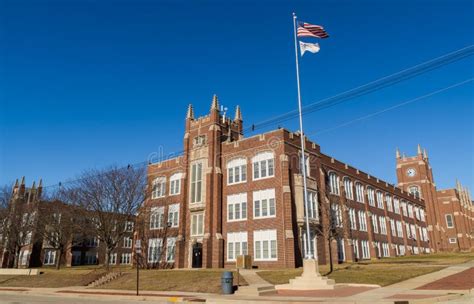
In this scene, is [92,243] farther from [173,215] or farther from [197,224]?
[197,224]

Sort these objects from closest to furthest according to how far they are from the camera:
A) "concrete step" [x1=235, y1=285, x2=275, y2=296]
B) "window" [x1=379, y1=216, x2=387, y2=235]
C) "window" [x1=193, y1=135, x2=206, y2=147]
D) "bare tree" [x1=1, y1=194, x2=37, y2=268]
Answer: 1. "concrete step" [x1=235, y1=285, x2=275, y2=296]
2. "window" [x1=193, y1=135, x2=206, y2=147]
3. "window" [x1=379, y1=216, x2=387, y2=235]
4. "bare tree" [x1=1, y1=194, x2=37, y2=268]

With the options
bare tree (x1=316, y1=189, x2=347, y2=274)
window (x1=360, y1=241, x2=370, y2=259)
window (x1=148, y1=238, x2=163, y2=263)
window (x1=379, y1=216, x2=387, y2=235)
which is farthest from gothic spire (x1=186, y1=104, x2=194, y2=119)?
window (x1=379, y1=216, x2=387, y2=235)

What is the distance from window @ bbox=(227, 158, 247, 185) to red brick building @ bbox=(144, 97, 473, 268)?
0.35 ft

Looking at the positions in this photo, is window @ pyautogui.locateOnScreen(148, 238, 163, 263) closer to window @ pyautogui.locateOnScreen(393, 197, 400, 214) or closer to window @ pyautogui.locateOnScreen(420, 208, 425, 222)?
window @ pyautogui.locateOnScreen(393, 197, 400, 214)

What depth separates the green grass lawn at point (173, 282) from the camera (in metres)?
24.6

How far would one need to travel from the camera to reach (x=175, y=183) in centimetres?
4769

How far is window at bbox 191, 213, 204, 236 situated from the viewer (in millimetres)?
42312

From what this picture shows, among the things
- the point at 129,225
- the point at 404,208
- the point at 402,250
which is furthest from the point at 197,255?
the point at 404,208

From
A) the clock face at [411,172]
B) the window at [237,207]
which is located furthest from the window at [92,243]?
the clock face at [411,172]

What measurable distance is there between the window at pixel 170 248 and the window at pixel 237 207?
8751 mm

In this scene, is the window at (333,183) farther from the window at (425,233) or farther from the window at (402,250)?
the window at (425,233)

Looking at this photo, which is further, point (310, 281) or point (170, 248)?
point (170, 248)

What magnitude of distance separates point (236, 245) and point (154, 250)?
12541 mm

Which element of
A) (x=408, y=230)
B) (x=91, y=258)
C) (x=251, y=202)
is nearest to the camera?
(x=251, y=202)
